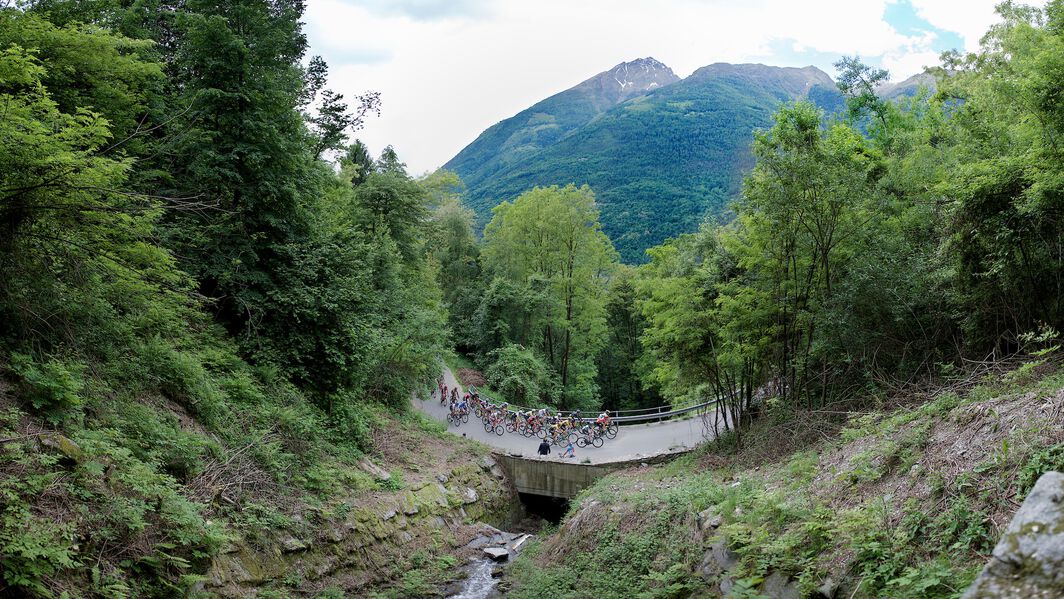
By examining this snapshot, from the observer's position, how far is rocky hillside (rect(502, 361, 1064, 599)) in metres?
5.09

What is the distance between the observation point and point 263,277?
12.6 m

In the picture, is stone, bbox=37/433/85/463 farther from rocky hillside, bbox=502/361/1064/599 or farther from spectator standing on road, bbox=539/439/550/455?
spectator standing on road, bbox=539/439/550/455

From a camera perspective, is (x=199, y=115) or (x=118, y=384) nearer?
(x=118, y=384)

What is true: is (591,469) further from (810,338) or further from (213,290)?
(213,290)

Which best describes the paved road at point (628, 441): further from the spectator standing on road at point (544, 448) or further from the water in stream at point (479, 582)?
the water in stream at point (479, 582)

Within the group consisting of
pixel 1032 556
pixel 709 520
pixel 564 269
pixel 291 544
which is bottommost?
pixel 709 520

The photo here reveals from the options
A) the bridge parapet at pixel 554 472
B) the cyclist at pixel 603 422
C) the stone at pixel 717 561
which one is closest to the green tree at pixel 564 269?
the cyclist at pixel 603 422

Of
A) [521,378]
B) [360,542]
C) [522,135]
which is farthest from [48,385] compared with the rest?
[522,135]

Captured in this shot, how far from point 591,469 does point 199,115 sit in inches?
570

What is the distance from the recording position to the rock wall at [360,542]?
8.15m

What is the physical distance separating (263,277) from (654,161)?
86422 millimetres

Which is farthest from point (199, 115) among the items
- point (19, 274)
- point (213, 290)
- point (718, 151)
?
point (718, 151)

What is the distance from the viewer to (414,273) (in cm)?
2400

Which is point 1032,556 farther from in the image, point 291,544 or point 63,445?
point 291,544
